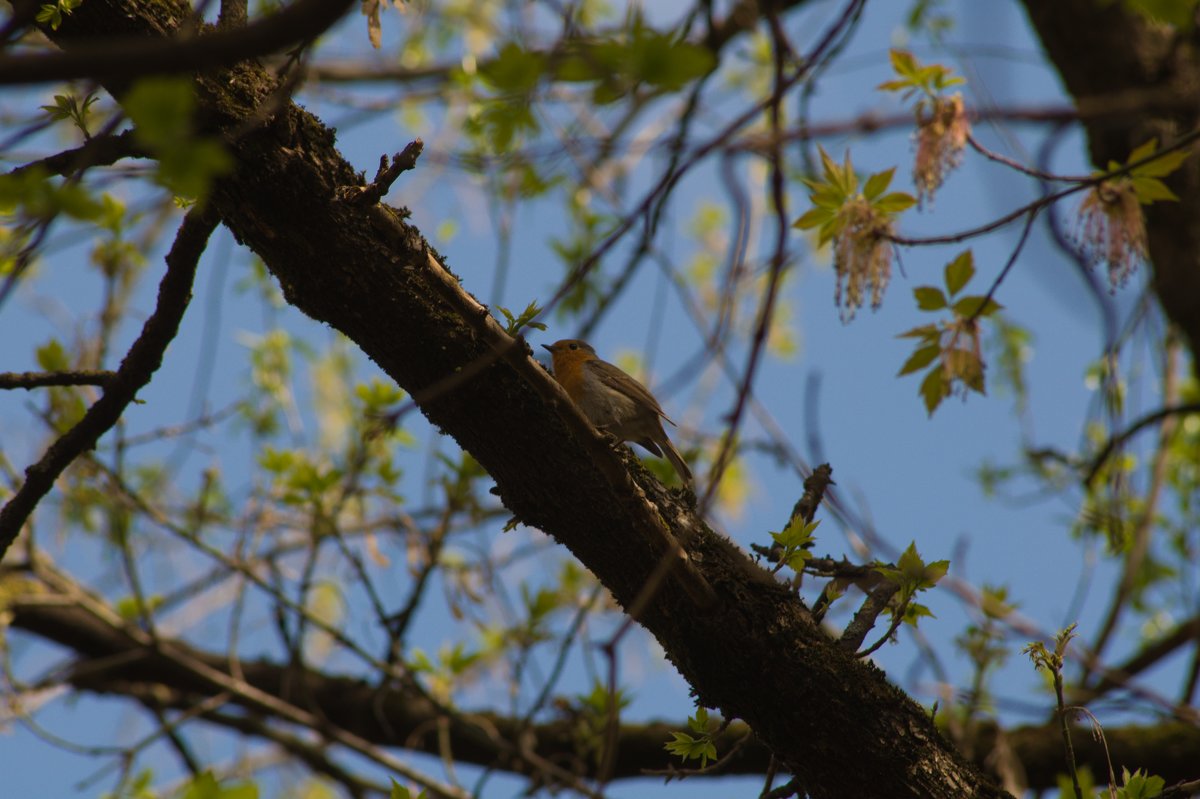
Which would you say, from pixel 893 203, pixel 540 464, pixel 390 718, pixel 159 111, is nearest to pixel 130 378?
pixel 540 464

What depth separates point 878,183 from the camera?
11.2ft

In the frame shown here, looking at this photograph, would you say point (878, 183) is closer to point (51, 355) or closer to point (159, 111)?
point (159, 111)

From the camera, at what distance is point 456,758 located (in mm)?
5684

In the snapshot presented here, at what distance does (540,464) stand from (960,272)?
5.73 ft

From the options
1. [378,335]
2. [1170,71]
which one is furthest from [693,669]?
[1170,71]

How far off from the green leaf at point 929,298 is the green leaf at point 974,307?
54 mm

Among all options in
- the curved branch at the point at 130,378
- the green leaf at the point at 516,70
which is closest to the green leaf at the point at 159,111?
the green leaf at the point at 516,70

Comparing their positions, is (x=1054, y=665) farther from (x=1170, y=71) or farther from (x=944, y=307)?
(x=1170, y=71)

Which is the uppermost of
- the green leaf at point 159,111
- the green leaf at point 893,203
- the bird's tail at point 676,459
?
the bird's tail at point 676,459

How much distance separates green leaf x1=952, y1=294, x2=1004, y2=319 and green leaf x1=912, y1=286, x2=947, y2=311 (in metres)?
0.05

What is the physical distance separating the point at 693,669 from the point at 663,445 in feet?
7.88

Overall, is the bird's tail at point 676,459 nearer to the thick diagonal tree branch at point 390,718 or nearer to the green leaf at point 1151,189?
the thick diagonal tree branch at point 390,718

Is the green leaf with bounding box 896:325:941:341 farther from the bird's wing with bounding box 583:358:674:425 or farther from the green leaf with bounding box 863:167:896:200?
the bird's wing with bounding box 583:358:674:425

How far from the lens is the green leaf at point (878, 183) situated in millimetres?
3398
